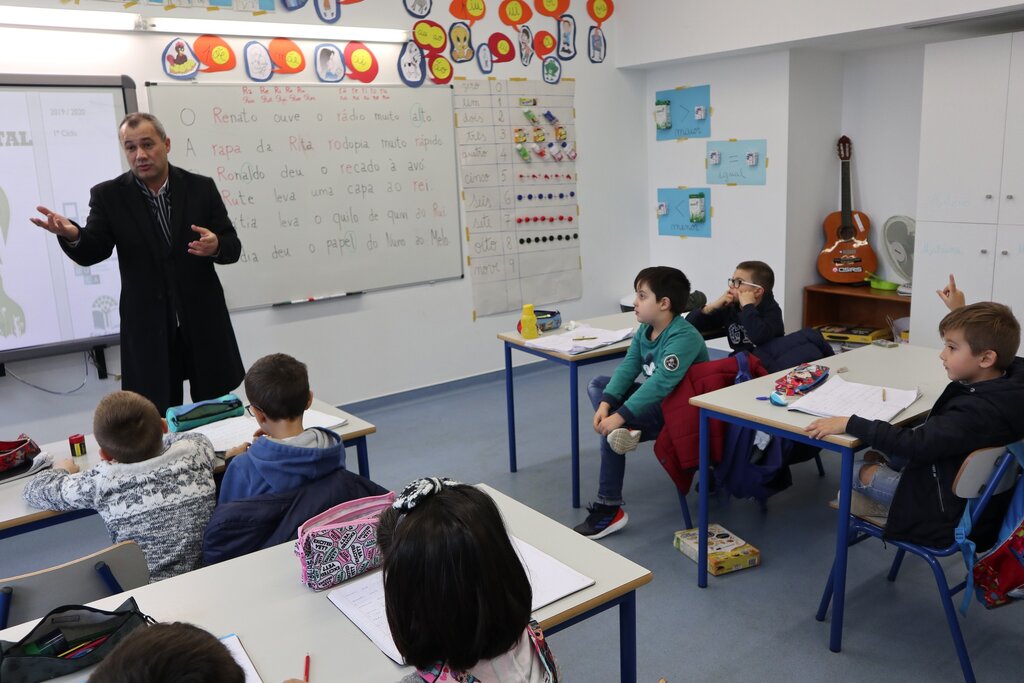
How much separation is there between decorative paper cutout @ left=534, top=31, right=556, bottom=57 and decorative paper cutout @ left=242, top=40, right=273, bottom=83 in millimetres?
1827

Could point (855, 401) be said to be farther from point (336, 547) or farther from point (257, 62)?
point (257, 62)

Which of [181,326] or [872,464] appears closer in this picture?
[872,464]

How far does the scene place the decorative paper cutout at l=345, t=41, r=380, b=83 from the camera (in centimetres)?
463

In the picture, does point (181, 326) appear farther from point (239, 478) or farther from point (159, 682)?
point (159, 682)

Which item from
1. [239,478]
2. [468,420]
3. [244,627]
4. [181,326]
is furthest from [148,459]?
[468,420]

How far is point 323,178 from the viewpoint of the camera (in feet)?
15.2

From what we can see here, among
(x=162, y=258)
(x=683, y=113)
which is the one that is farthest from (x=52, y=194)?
(x=683, y=113)

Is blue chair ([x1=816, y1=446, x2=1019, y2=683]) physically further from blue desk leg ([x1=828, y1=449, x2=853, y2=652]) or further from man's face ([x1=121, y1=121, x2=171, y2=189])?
man's face ([x1=121, y1=121, x2=171, y2=189])

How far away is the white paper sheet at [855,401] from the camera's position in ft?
7.82

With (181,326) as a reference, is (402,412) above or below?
below

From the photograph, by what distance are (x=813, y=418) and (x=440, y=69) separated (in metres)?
3.48

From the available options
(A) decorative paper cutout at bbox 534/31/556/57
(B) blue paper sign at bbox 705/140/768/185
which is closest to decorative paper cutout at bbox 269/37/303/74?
(A) decorative paper cutout at bbox 534/31/556/57

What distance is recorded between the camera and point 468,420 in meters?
4.75

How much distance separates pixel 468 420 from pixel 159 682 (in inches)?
154
